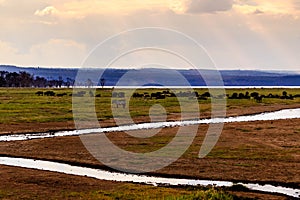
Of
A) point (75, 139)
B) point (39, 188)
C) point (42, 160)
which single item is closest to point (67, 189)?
point (39, 188)

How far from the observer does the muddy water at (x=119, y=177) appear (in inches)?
1037

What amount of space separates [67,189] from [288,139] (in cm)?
2530

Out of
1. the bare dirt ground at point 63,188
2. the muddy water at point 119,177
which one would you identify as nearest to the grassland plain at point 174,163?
the bare dirt ground at point 63,188

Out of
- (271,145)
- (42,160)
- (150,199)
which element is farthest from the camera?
(271,145)

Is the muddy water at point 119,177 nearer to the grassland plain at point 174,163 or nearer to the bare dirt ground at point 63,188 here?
the grassland plain at point 174,163

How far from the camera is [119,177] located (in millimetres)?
29422

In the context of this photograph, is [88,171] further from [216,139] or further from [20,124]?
[20,124]

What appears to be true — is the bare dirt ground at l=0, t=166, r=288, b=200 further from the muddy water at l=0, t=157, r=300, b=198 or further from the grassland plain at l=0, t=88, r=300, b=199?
the muddy water at l=0, t=157, r=300, b=198

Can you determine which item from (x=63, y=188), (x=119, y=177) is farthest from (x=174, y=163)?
(x=63, y=188)

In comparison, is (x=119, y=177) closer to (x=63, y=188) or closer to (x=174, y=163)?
(x=63, y=188)

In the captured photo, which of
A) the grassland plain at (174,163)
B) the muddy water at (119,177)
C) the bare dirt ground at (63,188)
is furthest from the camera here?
the muddy water at (119,177)

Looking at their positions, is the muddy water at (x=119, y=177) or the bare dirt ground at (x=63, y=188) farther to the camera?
the muddy water at (x=119, y=177)

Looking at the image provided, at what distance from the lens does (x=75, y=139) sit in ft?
150

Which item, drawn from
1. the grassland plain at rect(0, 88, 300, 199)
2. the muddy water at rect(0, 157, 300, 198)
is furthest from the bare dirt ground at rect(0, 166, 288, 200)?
the muddy water at rect(0, 157, 300, 198)
